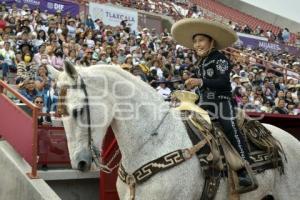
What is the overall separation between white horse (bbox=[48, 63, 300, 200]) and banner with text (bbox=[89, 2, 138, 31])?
50.8 ft

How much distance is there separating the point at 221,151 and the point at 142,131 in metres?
0.96

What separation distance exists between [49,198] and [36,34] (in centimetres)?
973

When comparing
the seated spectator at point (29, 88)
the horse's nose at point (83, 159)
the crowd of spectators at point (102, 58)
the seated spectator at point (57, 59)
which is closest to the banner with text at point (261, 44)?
the crowd of spectators at point (102, 58)

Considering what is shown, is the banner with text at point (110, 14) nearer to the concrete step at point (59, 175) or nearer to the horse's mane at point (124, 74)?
the concrete step at point (59, 175)

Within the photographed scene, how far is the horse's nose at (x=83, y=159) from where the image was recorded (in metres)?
4.03

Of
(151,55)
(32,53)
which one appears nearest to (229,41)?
(32,53)

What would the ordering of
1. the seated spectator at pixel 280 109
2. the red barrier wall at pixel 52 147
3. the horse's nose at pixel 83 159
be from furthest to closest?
the seated spectator at pixel 280 109, the red barrier wall at pixel 52 147, the horse's nose at pixel 83 159

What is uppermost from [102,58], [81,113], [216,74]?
[216,74]

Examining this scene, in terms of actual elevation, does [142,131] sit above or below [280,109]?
above

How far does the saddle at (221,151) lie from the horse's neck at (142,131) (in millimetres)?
249

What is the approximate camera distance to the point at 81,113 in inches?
162

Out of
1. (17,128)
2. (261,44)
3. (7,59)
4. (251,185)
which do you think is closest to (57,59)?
(7,59)

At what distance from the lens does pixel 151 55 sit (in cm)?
1606

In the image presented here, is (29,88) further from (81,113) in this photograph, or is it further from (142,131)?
(81,113)
